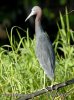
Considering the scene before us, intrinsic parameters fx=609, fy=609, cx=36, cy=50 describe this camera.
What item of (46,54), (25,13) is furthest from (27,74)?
(25,13)

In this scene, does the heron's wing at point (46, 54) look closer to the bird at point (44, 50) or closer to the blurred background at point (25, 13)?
the bird at point (44, 50)

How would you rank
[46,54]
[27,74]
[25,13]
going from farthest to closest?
[25,13]
[27,74]
[46,54]

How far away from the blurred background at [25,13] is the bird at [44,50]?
12.3 feet

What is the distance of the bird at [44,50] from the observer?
306 cm

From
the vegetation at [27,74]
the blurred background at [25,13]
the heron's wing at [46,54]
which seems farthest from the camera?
the blurred background at [25,13]

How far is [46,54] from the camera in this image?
3.08 metres

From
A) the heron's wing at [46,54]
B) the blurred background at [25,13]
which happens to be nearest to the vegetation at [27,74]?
the heron's wing at [46,54]

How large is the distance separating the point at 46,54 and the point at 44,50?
23 millimetres

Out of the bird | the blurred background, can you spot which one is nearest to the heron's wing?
the bird

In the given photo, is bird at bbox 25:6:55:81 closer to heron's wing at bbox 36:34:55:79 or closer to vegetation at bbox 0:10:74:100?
heron's wing at bbox 36:34:55:79

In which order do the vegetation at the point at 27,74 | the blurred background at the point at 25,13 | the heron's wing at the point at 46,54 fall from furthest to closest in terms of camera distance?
the blurred background at the point at 25,13
the vegetation at the point at 27,74
the heron's wing at the point at 46,54

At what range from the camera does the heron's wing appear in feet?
10.0

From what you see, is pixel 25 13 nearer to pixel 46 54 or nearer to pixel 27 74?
pixel 27 74

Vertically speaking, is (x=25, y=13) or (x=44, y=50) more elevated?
(x=44, y=50)
